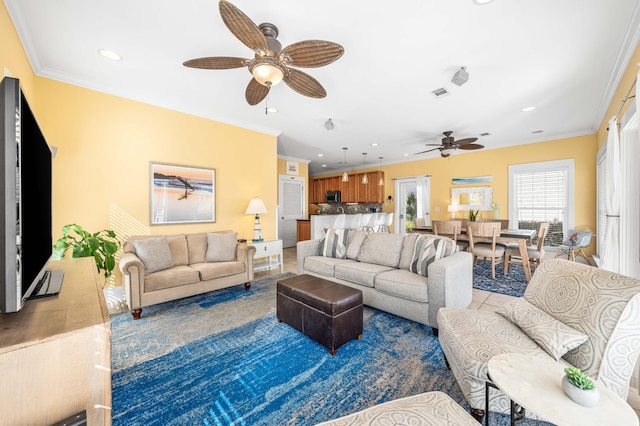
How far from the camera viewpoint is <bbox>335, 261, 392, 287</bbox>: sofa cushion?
2.91 meters

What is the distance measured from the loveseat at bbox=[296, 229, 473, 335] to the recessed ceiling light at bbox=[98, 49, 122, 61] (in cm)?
294

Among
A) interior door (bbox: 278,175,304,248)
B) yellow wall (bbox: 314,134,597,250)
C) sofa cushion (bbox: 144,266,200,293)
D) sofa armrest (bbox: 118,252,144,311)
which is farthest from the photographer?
interior door (bbox: 278,175,304,248)

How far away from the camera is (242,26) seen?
5.36 ft

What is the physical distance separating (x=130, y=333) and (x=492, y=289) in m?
4.36

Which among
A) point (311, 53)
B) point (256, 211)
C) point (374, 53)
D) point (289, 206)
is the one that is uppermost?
point (374, 53)

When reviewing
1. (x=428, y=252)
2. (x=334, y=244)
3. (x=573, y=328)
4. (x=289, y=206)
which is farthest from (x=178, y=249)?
(x=289, y=206)

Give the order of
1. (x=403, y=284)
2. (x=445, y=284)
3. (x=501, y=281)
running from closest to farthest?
(x=445, y=284) → (x=403, y=284) → (x=501, y=281)

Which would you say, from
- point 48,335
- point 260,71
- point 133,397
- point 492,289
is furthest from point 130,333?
point 492,289

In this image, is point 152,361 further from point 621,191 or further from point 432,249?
point 621,191

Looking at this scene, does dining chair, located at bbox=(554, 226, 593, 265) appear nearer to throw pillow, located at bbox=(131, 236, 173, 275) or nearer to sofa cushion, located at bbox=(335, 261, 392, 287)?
sofa cushion, located at bbox=(335, 261, 392, 287)

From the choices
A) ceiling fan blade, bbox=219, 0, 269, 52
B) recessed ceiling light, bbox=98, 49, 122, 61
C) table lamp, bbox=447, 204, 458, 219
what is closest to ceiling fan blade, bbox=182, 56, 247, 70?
ceiling fan blade, bbox=219, 0, 269, 52

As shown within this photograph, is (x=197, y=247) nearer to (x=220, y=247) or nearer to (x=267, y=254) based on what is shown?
(x=220, y=247)

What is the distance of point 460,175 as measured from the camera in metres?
6.49

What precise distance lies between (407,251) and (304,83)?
216 cm
